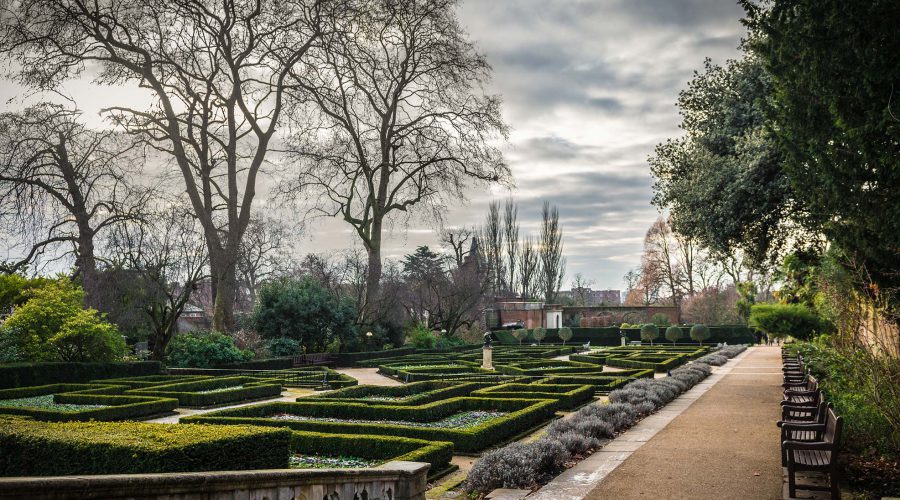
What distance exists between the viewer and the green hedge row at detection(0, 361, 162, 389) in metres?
16.6

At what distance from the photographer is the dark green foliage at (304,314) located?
28203mm

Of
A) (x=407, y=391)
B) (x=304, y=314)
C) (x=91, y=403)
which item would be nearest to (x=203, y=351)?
(x=304, y=314)

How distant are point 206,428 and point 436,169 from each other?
25.0m

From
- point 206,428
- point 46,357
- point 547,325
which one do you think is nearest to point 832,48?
point 206,428

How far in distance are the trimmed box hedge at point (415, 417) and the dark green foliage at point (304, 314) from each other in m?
15.5

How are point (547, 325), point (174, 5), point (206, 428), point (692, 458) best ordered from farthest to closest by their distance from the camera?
point (547, 325), point (174, 5), point (692, 458), point (206, 428)

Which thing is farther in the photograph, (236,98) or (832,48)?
(236,98)

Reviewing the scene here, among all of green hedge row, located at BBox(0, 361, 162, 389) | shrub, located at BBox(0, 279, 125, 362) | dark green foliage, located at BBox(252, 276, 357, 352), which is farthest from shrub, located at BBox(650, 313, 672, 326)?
shrub, located at BBox(0, 279, 125, 362)

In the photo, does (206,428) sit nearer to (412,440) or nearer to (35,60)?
(412,440)

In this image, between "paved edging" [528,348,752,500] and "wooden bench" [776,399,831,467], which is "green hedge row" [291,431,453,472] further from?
"wooden bench" [776,399,831,467]

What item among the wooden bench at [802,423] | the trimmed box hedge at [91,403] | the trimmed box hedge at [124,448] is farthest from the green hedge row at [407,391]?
the trimmed box hedge at [124,448]

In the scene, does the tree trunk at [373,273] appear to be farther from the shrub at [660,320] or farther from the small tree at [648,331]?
the shrub at [660,320]

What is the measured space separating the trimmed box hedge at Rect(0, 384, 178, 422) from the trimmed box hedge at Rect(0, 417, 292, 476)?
22.3 feet

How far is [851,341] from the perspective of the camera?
10.2 meters
